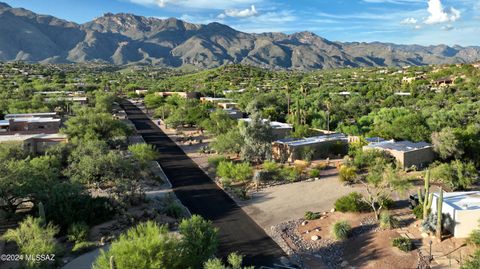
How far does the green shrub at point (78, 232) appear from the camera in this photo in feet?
65.7

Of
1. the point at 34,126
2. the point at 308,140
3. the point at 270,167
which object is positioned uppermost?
the point at 34,126

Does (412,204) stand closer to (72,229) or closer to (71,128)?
(72,229)

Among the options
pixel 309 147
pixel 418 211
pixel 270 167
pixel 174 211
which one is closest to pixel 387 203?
pixel 418 211

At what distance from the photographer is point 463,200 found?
20.9 m

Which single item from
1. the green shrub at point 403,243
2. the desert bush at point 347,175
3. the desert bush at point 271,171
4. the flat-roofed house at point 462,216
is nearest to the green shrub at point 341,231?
the green shrub at point 403,243

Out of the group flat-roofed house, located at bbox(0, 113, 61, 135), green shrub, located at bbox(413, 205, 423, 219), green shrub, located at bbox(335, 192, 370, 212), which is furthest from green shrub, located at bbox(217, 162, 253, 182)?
flat-roofed house, located at bbox(0, 113, 61, 135)

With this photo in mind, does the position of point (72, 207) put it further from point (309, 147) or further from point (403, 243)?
point (309, 147)

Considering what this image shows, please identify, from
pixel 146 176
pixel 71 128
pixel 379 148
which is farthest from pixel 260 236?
pixel 71 128

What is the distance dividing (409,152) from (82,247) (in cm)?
2513

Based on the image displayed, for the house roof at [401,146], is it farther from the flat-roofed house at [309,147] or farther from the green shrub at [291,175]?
the green shrub at [291,175]

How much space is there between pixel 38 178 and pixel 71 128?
48.3 feet

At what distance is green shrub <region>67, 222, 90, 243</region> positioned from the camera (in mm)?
20016

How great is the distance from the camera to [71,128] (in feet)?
123

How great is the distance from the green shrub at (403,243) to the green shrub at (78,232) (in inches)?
601
